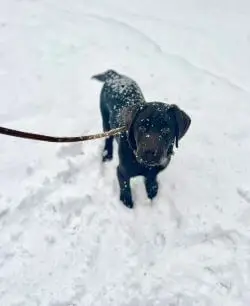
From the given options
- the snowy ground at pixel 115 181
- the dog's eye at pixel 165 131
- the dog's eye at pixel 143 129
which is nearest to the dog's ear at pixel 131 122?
the dog's eye at pixel 143 129

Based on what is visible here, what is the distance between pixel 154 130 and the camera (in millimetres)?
3111

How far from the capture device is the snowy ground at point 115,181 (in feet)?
10.9

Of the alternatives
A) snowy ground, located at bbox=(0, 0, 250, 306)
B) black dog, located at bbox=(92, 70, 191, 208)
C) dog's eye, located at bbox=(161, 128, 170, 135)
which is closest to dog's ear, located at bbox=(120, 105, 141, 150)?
black dog, located at bbox=(92, 70, 191, 208)

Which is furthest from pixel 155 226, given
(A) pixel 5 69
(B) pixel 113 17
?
(B) pixel 113 17

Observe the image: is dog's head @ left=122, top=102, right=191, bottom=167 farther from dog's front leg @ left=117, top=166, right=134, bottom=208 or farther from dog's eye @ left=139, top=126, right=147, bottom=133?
dog's front leg @ left=117, top=166, right=134, bottom=208

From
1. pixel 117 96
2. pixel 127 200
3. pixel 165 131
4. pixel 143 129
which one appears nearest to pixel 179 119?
pixel 165 131

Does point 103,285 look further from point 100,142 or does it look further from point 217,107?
point 217,107

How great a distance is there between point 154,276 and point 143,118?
1197 mm

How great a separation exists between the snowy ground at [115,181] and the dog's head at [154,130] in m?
0.81

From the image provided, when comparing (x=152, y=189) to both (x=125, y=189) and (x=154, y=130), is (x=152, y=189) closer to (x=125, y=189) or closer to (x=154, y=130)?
(x=125, y=189)

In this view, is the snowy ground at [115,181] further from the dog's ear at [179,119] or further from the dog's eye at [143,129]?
the dog's eye at [143,129]

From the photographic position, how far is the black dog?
310 centimetres

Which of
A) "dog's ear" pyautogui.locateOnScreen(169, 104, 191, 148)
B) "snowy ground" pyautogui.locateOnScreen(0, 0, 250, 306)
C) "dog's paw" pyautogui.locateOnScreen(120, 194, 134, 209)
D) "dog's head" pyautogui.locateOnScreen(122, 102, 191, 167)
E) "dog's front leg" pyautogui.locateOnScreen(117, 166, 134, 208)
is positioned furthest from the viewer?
"dog's paw" pyautogui.locateOnScreen(120, 194, 134, 209)

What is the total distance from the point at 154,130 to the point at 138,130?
0.40 feet
